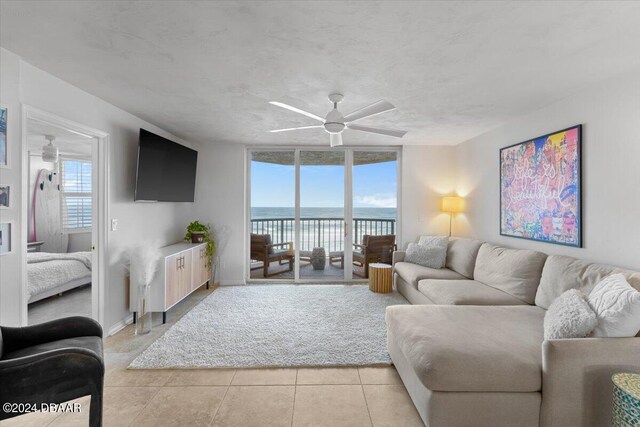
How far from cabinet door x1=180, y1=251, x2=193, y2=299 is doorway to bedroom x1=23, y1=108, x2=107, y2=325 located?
3.02 ft

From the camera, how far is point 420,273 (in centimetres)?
386

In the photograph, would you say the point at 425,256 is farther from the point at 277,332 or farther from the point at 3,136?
the point at 3,136

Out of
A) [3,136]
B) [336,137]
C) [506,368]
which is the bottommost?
[506,368]

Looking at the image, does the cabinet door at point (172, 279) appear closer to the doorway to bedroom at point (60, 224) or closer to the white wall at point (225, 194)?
the doorway to bedroom at point (60, 224)

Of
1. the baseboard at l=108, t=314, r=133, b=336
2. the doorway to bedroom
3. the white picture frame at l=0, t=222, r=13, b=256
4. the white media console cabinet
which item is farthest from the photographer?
the doorway to bedroom

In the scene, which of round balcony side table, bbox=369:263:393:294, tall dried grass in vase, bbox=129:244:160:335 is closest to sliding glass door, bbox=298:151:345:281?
round balcony side table, bbox=369:263:393:294

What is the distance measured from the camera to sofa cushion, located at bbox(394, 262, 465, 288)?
3.80 metres

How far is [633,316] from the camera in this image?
1.70m

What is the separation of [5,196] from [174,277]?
1.85m

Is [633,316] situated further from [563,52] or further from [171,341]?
[171,341]

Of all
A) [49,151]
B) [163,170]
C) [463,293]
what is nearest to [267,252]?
[163,170]

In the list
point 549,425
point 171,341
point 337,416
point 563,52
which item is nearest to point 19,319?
point 171,341

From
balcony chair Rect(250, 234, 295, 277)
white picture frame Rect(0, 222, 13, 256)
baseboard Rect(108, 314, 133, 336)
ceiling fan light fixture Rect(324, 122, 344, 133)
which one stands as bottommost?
baseboard Rect(108, 314, 133, 336)

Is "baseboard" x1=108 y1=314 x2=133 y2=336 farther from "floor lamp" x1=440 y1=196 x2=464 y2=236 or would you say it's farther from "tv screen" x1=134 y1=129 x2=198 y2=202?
"floor lamp" x1=440 y1=196 x2=464 y2=236
